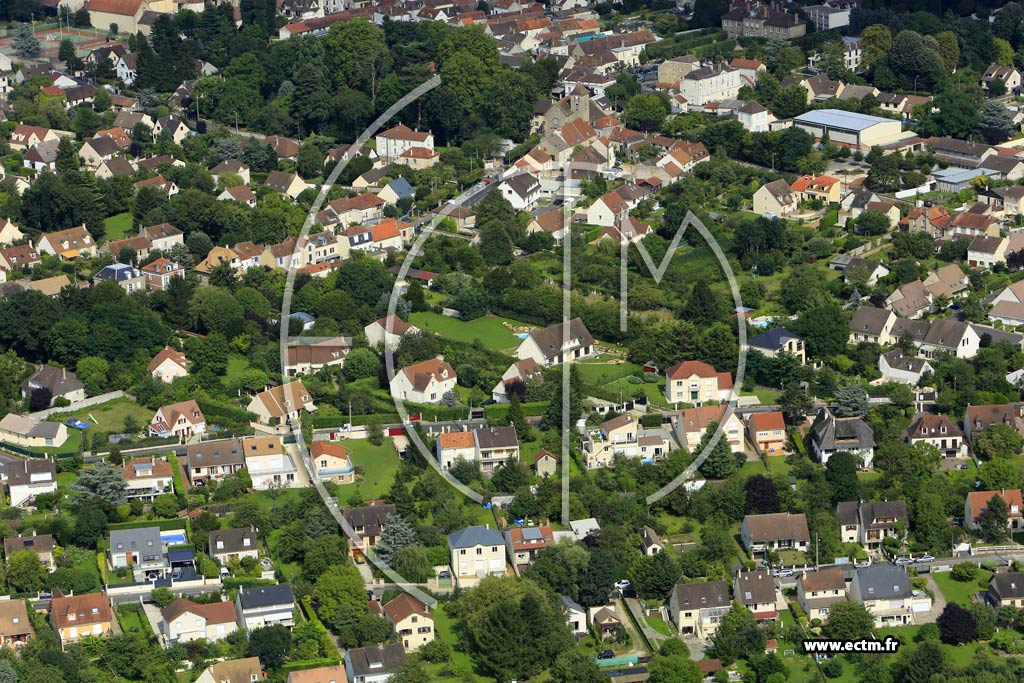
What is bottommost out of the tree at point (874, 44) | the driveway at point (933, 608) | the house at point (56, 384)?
the driveway at point (933, 608)

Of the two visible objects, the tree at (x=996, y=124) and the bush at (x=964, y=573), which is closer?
the bush at (x=964, y=573)

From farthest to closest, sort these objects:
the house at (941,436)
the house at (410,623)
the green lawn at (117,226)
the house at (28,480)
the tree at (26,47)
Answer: the tree at (26,47)
the green lawn at (117,226)
the house at (941,436)
the house at (28,480)
the house at (410,623)

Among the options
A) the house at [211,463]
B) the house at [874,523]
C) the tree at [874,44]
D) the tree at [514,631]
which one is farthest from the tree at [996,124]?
the tree at [514,631]

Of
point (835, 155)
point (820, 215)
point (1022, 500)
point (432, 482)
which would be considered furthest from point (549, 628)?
point (835, 155)

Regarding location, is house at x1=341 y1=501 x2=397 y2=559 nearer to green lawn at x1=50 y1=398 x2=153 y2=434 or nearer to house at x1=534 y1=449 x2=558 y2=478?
house at x1=534 y1=449 x2=558 y2=478

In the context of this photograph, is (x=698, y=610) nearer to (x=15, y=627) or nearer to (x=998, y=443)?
(x=998, y=443)

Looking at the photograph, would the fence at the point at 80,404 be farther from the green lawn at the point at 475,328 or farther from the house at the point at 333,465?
the green lawn at the point at 475,328

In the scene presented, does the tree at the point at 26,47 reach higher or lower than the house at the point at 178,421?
higher

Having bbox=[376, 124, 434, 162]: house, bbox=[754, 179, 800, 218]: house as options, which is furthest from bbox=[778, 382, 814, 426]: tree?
bbox=[376, 124, 434, 162]: house
